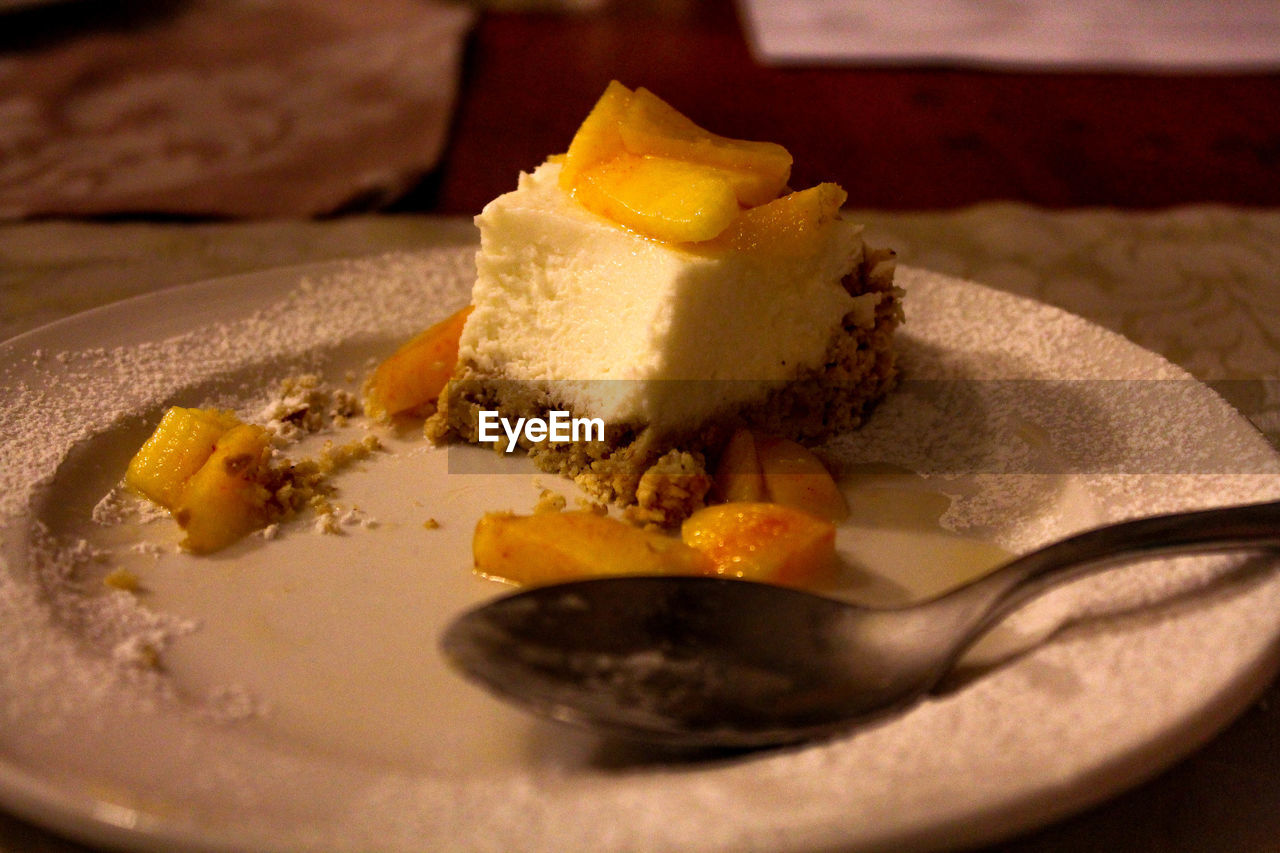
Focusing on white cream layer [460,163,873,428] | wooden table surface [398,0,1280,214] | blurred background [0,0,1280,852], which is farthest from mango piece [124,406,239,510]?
wooden table surface [398,0,1280,214]

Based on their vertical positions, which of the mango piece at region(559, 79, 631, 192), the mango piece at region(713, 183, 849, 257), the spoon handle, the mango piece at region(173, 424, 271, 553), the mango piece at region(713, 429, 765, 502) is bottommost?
the mango piece at region(173, 424, 271, 553)

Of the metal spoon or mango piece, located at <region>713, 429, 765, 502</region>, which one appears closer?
the metal spoon

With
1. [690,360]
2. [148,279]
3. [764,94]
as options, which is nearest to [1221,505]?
[690,360]

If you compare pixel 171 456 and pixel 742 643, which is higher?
pixel 742 643

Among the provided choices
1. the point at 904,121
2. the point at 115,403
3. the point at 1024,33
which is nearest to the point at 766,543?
the point at 115,403

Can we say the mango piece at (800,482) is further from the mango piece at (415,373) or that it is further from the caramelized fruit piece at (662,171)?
the mango piece at (415,373)

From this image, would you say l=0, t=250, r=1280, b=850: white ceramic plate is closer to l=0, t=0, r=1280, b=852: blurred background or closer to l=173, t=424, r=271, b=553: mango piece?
l=173, t=424, r=271, b=553: mango piece

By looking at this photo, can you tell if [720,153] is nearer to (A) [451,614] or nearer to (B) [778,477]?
(B) [778,477]

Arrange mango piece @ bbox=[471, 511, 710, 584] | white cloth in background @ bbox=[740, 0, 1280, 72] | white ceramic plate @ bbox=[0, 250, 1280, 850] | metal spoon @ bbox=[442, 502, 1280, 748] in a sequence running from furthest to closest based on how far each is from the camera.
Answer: white cloth in background @ bbox=[740, 0, 1280, 72], mango piece @ bbox=[471, 511, 710, 584], metal spoon @ bbox=[442, 502, 1280, 748], white ceramic plate @ bbox=[0, 250, 1280, 850]
